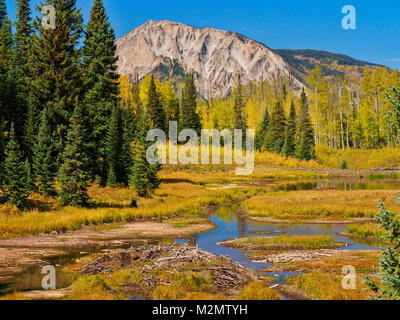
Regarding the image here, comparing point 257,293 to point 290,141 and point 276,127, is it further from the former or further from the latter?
point 276,127

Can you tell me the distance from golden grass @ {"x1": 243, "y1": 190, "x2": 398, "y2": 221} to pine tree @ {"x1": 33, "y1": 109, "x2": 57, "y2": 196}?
60.3ft

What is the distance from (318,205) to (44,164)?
26022mm

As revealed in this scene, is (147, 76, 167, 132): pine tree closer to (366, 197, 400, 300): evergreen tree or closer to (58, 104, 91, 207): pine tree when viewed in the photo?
(58, 104, 91, 207): pine tree

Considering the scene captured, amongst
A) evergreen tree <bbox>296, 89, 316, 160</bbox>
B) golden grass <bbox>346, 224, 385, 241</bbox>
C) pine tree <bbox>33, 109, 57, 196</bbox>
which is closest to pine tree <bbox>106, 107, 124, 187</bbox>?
pine tree <bbox>33, 109, 57, 196</bbox>

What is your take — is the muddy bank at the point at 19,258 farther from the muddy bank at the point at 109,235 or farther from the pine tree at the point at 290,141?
the pine tree at the point at 290,141

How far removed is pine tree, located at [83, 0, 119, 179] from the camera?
48812 millimetres

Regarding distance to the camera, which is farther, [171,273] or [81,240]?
[81,240]

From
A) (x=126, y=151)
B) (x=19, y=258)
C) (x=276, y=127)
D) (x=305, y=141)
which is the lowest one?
(x=19, y=258)

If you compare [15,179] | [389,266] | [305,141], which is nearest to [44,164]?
[15,179]

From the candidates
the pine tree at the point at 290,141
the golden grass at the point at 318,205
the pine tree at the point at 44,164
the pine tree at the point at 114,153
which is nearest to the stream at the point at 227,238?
the golden grass at the point at 318,205

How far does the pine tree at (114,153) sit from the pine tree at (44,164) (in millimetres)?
7470

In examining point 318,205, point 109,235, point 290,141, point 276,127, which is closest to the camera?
point 109,235

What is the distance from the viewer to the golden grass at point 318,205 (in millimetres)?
36469

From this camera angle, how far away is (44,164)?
38406 mm
